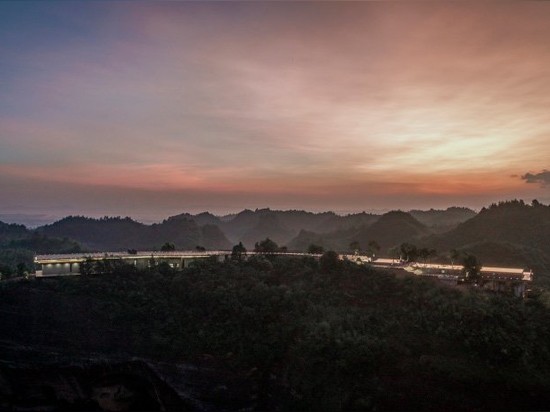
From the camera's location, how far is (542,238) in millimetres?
97125

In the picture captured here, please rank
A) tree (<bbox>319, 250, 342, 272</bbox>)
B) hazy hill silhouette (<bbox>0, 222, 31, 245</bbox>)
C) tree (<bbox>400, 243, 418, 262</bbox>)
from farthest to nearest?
hazy hill silhouette (<bbox>0, 222, 31, 245</bbox>)
tree (<bbox>400, 243, 418, 262</bbox>)
tree (<bbox>319, 250, 342, 272</bbox>)

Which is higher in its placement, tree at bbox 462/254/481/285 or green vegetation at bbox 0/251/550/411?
tree at bbox 462/254/481/285

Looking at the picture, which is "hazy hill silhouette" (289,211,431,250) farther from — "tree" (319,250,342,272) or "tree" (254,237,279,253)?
"tree" (319,250,342,272)

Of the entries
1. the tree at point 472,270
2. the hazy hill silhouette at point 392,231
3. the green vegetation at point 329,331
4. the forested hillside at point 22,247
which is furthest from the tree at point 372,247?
the hazy hill silhouette at point 392,231

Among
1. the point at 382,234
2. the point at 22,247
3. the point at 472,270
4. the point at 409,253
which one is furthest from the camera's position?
the point at 382,234

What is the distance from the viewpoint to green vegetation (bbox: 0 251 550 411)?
31.8 m

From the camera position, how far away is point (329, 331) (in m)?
37.1

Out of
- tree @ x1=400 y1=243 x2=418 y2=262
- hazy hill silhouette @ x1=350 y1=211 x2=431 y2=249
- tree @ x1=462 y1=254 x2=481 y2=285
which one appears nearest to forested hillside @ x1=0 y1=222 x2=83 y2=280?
tree @ x1=400 y1=243 x2=418 y2=262

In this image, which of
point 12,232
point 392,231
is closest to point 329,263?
point 392,231

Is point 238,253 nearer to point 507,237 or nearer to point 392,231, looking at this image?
point 507,237

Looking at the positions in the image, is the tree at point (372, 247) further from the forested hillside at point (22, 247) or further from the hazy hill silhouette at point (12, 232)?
the hazy hill silhouette at point (12, 232)

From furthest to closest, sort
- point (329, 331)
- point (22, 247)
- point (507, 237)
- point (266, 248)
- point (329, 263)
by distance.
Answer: point (22, 247) → point (507, 237) → point (266, 248) → point (329, 263) → point (329, 331)

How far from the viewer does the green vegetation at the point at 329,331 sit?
Result: 3178 cm

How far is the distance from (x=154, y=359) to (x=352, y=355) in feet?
57.4
